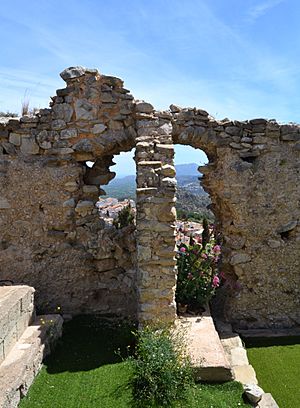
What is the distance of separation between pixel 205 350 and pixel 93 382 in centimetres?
141

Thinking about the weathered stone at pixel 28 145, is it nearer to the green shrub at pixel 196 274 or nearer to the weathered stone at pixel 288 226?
the green shrub at pixel 196 274

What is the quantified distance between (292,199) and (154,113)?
2844mm

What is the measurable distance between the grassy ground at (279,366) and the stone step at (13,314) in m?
3.27

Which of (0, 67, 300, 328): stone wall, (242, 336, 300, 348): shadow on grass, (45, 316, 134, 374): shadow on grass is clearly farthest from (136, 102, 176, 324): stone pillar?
(242, 336, 300, 348): shadow on grass

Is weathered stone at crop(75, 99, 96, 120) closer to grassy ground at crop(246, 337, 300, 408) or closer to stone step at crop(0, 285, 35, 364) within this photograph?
stone step at crop(0, 285, 35, 364)

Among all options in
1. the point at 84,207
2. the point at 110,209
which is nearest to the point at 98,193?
the point at 84,207

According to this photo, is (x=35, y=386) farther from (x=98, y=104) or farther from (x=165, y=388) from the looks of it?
(x=98, y=104)

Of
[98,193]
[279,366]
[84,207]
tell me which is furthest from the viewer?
[98,193]

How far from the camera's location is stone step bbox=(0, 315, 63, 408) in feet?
13.0

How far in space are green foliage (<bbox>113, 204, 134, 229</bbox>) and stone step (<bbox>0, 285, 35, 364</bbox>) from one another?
216 centimetres

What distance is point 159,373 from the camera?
13.6 ft

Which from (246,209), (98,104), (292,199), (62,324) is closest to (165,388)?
(62,324)

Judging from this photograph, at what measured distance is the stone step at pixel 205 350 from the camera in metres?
4.41

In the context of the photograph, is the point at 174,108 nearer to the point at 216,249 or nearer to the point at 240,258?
the point at 216,249
